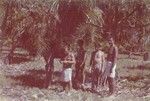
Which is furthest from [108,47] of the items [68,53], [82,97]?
[82,97]

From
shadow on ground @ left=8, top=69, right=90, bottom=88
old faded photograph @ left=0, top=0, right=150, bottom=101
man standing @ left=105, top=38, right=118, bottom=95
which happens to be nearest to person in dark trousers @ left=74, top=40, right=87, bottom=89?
old faded photograph @ left=0, top=0, right=150, bottom=101

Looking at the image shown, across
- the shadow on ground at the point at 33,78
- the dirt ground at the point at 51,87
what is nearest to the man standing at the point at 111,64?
the dirt ground at the point at 51,87

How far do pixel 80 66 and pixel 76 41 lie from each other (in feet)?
2.67

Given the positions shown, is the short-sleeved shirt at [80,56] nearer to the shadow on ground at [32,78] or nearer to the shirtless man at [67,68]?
the shirtless man at [67,68]

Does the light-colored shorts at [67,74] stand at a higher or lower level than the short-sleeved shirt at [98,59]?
lower

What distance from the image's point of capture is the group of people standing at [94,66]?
10914mm

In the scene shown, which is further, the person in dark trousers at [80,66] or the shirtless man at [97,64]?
the person in dark trousers at [80,66]

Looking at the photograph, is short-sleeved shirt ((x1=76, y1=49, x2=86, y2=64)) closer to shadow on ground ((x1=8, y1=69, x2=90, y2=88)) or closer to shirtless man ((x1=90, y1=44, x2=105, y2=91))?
shirtless man ((x1=90, y1=44, x2=105, y2=91))

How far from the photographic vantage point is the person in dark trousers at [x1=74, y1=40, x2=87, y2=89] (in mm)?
11539

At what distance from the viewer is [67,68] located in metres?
11.2

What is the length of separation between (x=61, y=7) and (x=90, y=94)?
1939 mm

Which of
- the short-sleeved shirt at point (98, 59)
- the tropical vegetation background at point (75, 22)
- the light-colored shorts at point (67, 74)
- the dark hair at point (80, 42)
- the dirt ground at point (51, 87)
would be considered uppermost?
the tropical vegetation background at point (75, 22)

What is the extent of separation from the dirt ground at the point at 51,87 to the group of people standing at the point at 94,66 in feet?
0.67

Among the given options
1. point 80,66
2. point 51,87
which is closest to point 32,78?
point 51,87
